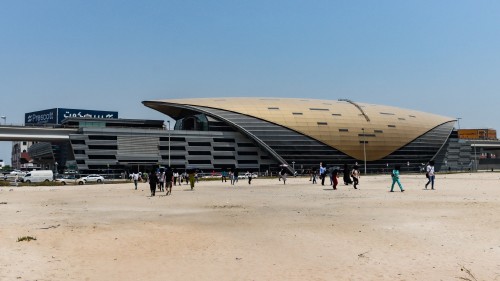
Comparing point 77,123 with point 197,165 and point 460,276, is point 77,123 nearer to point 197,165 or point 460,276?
point 197,165

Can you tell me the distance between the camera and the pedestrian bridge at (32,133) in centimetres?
9962

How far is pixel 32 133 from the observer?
101938 mm

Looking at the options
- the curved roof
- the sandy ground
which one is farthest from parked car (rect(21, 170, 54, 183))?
the sandy ground

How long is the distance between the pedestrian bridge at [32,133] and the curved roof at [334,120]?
97.8 feet

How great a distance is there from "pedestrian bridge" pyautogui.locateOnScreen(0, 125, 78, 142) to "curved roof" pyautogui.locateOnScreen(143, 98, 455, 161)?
29799 mm

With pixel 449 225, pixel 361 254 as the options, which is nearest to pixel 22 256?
pixel 361 254

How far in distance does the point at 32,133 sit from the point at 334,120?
84823 millimetres

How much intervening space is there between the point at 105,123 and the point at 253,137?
4803 centimetres

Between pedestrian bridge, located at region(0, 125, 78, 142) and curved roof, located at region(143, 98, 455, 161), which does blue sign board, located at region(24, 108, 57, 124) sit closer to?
curved roof, located at region(143, 98, 455, 161)

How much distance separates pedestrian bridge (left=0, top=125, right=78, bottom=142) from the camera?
99.6m

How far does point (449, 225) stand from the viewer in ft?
49.1

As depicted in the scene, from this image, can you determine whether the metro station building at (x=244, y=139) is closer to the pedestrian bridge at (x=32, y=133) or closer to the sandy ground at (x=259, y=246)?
the pedestrian bridge at (x=32, y=133)

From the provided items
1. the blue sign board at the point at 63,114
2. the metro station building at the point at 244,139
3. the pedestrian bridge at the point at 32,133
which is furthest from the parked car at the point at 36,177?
the blue sign board at the point at 63,114

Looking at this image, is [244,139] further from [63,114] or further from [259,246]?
[259,246]
